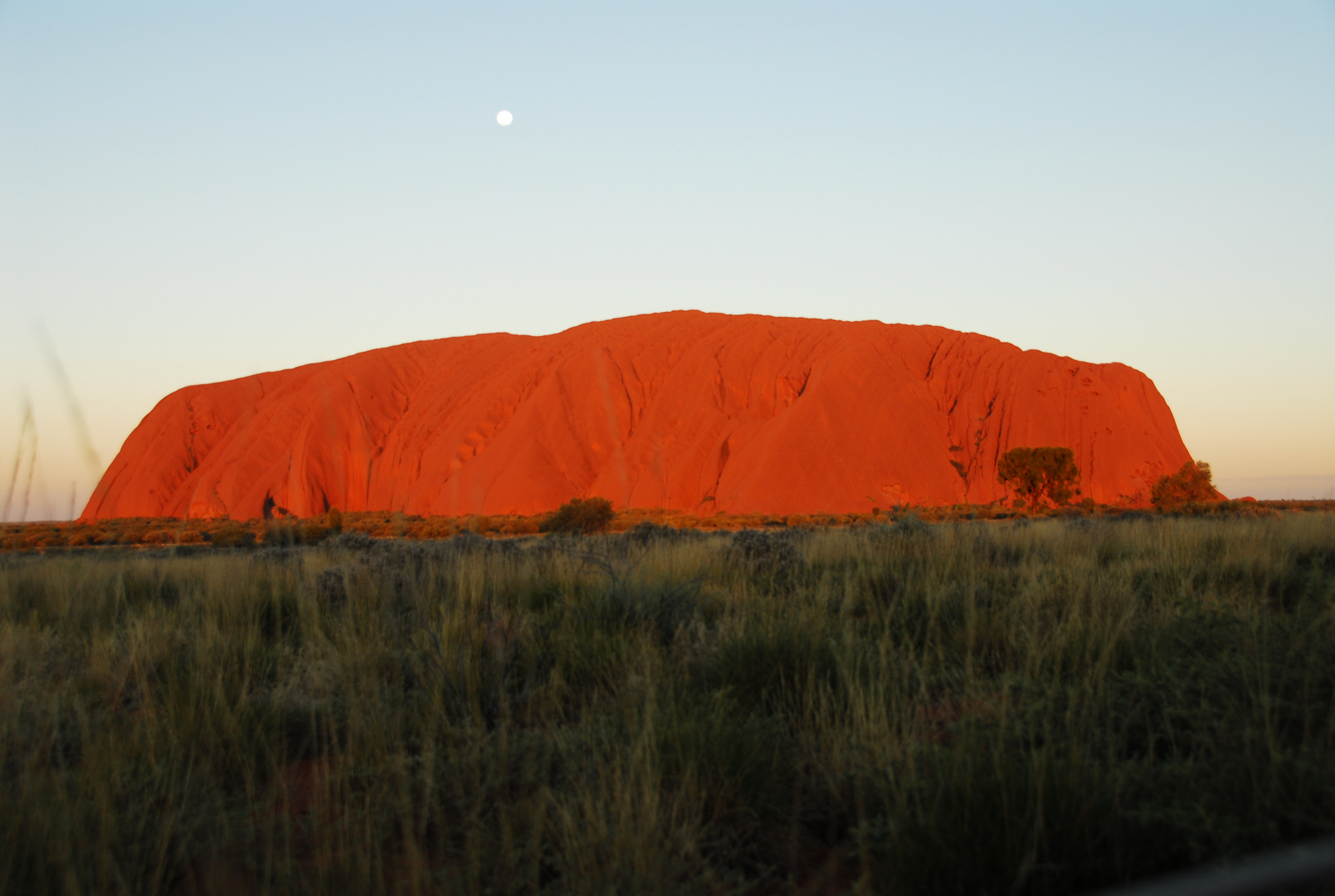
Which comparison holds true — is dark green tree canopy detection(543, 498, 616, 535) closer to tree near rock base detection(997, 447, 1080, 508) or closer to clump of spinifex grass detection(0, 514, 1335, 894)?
tree near rock base detection(997, 447, 1080, 508)

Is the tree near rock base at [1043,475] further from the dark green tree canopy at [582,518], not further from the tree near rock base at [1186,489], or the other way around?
the dark green tree canopy at [582,518]

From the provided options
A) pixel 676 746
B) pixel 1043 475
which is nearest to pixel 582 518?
pixel 1043 475

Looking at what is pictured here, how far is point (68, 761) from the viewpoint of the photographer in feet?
11.4

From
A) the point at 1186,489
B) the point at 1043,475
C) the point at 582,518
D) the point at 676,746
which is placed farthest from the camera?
the point at 1043,475

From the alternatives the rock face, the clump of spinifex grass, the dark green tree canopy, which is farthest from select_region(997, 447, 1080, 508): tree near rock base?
the clump of spinifex grass

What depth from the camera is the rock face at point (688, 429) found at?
154 ft

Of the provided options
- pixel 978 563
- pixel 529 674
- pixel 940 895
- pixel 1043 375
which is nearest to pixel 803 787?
pixel 940 895

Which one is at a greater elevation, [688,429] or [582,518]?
[688,429]

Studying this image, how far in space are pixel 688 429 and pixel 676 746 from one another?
48200mm

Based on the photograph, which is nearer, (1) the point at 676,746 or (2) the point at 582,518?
(1) the point at 676,746

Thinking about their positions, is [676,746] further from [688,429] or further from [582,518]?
[688,429]

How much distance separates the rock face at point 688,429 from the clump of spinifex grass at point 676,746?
129 feet

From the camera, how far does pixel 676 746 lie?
288cm

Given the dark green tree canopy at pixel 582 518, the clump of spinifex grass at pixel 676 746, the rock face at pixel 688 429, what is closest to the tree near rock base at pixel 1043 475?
the rock face at pixel 688 429
